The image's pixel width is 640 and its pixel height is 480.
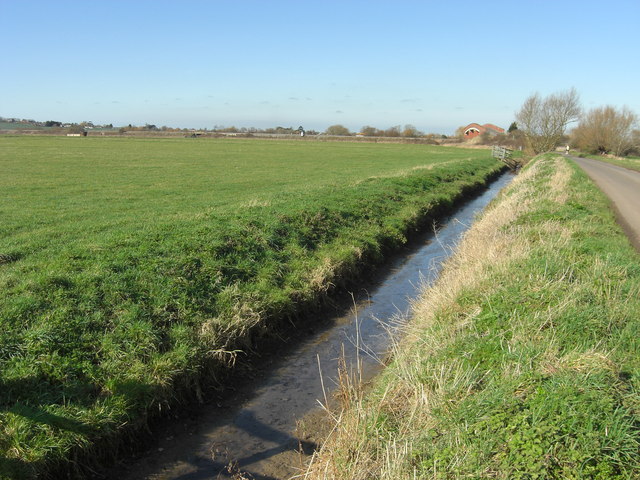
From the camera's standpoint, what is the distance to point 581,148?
8988 cm

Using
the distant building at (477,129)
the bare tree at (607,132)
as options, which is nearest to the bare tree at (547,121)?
the bare tree at (607,132)

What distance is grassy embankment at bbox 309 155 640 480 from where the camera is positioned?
3857 mm

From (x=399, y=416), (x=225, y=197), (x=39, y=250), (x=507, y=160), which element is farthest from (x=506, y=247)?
(x=507, y=160)

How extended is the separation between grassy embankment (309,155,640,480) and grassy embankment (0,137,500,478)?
247cm

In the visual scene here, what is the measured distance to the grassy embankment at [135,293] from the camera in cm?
530

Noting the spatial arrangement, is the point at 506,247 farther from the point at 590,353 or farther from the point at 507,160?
the point at 507,160

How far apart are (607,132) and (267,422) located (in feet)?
305

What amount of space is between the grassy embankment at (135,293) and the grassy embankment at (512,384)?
2467 millimetres

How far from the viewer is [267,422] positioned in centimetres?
614

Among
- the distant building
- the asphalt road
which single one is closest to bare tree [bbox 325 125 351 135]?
the distant building

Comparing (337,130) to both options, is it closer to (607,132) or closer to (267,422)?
(607,132)

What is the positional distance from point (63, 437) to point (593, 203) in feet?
56.4

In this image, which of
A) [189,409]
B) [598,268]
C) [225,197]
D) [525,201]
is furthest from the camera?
[225,197]

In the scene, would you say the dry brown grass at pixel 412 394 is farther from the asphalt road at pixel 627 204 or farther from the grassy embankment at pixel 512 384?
the asphalt road at pixel 627 204
